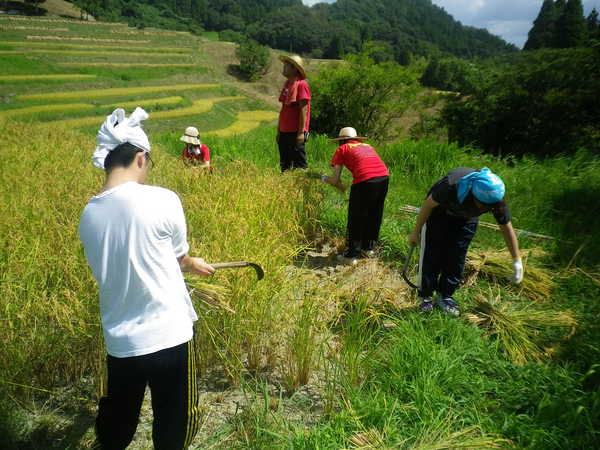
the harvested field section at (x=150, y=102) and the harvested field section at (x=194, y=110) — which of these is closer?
the harvested field section at (x=194, y=110)

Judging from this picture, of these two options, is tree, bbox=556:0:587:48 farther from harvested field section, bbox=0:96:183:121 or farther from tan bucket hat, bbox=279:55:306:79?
tan bucket hat, bbox=279:55:306:79

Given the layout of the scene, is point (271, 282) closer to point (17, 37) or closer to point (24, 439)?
point (24, 439)

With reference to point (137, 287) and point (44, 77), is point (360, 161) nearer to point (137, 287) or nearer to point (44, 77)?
point (137, 287)

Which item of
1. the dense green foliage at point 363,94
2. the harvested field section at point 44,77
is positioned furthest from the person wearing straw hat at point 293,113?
the harvested field section at point 44,77

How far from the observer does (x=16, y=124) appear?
296 inches

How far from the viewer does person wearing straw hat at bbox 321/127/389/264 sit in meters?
3.55

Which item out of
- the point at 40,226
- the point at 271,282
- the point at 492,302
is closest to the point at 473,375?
the point at 492,302

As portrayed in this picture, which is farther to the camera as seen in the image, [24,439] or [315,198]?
[315,198]

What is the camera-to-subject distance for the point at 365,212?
3.64 m

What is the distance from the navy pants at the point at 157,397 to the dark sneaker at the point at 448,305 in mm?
1909

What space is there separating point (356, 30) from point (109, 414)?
114722mm

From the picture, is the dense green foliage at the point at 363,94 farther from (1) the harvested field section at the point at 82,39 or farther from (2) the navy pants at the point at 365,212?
(1) the harvested field section at the point at 82,39

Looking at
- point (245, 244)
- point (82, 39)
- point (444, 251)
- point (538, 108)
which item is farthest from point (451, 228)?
point (82, 39)

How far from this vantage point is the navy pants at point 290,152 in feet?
15.1
